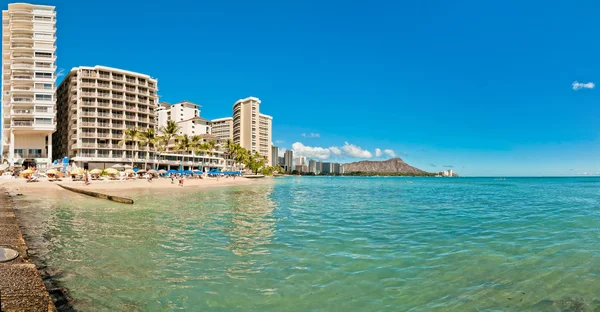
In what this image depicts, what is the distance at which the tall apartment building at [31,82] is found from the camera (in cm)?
8088

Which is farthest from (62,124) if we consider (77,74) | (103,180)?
(103,180)

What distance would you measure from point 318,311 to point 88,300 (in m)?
4.42

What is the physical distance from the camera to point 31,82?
270ft

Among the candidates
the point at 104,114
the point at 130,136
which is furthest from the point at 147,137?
the point at 104,114

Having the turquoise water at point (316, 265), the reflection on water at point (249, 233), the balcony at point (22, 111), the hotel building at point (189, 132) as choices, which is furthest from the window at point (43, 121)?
the reflection on water at point (249, 233)

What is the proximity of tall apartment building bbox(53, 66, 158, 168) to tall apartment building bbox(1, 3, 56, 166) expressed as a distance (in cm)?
568

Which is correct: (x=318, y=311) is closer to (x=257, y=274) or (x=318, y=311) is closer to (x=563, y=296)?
(x=257, y=274)

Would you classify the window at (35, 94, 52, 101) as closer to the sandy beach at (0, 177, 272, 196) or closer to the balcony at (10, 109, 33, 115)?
the balcony at (10, 109, 33, 115)

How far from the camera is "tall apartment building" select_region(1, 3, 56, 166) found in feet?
265

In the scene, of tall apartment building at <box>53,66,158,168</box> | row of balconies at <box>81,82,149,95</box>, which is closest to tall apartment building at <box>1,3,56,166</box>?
tall apartment building at <box>53,66,158,168</box>

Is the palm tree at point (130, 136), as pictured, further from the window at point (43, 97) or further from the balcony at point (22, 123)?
the balcony at point (22, 123)

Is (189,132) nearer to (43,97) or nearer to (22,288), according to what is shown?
(43,97)

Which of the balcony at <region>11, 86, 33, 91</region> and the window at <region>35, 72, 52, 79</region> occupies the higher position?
the window at <region>35, 72, 52, 79</region>

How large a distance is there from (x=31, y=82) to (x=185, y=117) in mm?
86790
